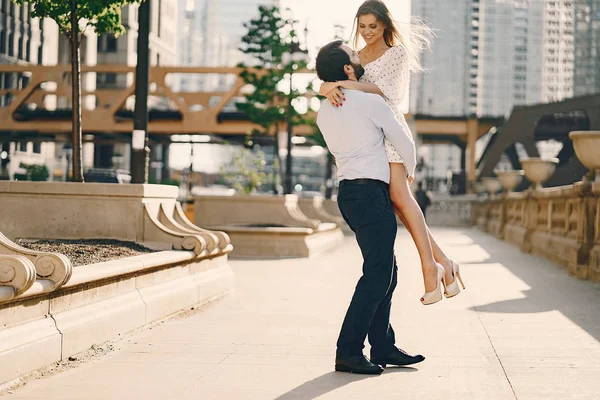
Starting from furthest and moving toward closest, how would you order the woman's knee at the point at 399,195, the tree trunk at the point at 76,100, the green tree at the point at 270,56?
the green tree at the point at 270,56 → the tree trunk at the point at 76,100 → the woman's knee at the point at 399,195

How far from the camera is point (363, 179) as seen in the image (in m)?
5.88

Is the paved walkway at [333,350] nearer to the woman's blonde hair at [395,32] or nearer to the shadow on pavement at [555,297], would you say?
the shadow on pavement at [555,297]

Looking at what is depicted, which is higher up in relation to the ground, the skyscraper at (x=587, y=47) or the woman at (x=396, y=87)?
the skyscraper at (x=587, y=47)

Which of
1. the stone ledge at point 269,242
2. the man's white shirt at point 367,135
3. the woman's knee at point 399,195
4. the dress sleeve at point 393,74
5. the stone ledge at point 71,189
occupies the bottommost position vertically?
the stone ledge at point 269,242

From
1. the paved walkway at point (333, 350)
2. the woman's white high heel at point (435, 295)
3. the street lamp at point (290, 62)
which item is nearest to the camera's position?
the paved walkway at point (333, 350)

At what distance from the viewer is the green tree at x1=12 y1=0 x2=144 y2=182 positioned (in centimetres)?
1152

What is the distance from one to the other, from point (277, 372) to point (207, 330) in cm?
211

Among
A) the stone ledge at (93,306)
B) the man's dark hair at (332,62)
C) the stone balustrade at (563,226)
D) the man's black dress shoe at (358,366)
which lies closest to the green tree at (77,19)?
the stone ledge at (93,306)

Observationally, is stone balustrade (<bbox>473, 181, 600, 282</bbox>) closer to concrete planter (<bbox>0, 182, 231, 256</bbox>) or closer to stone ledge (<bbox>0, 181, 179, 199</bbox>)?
concrete planter (<bbox>0, 182, 231, 256</bbox>)

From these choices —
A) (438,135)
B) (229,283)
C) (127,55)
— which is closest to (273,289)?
(229,283)

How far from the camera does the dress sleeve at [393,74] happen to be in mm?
6031

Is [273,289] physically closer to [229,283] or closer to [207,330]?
[229,283]

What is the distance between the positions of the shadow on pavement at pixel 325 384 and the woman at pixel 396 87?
60 centimetres

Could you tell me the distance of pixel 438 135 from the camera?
9581cm
